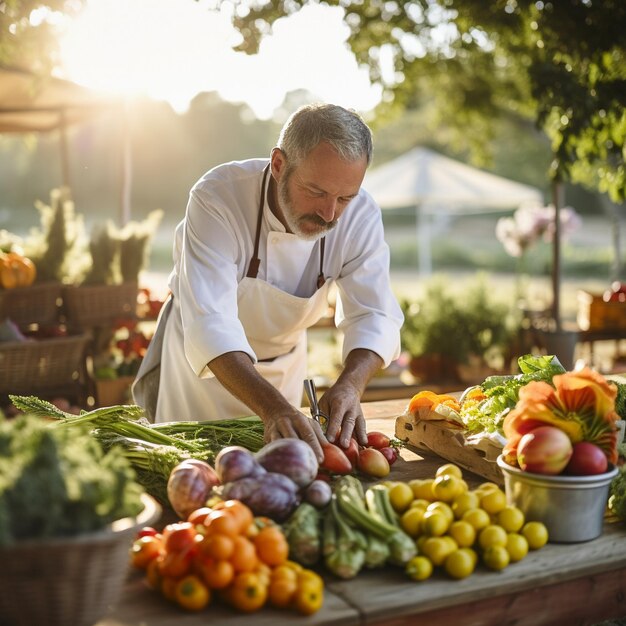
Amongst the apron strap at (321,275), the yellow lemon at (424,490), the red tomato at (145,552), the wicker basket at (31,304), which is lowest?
the red tomato at (145,552)

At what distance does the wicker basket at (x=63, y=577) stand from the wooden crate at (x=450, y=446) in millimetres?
1118

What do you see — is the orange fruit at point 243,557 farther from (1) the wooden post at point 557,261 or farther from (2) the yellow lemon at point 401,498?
(1) the wooden post at point 557,261

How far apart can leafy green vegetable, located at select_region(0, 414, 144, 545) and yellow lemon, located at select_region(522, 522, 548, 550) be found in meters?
0.89

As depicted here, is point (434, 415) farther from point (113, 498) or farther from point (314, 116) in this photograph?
point (113, 498)

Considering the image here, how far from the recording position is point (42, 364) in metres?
5.06

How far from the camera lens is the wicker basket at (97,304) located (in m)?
5.55

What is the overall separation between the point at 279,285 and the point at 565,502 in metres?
1.55

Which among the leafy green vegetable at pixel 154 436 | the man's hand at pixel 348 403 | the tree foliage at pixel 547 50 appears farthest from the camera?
the tree foliage at pixel 547 50

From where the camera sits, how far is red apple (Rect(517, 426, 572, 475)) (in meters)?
1.78

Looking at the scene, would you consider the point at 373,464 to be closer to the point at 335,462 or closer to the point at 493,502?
the point at 335,462

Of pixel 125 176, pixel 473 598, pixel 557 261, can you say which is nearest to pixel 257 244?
pixel 473 598

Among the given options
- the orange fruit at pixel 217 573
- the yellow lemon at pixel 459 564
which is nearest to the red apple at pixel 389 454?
the yellow lemon at pixel 459 564

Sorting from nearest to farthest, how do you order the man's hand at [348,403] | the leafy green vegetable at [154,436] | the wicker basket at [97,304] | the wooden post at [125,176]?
the leafy green vegetable at [154,436]
the man's hand at [348,403]
the wicker basket at [97,304]
the wooden post at [125,176]

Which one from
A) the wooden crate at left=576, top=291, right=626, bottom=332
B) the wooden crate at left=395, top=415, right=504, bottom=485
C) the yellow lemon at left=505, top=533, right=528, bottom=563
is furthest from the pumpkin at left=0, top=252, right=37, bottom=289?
the wooden crate at left=576, top=291, right=626, bottom=332
